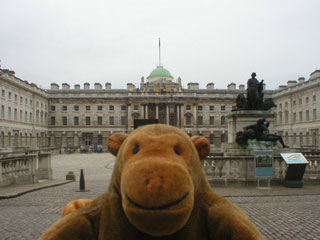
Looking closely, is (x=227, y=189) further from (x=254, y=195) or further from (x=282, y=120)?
(x=282, y=120)

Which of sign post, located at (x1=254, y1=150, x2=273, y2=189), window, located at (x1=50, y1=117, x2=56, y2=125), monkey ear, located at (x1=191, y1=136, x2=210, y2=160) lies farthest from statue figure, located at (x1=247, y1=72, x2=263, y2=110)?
window, located at (x1=50, y1=117, x2=56, y2=125)

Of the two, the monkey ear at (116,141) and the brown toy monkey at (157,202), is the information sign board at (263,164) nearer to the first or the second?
the brown toy monkey at (157,202)

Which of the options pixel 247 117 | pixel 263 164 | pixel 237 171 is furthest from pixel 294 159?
pixel 247 117

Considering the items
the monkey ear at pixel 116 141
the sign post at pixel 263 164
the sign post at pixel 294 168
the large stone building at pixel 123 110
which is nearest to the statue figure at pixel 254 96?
the sign post at pixel 294 168

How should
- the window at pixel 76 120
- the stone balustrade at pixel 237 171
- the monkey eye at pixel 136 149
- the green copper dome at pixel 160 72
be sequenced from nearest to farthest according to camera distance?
the monkey eye at pixel 136 149 → the stone balustrade at pixel 237 171 → the window at pixel 76 120 → the green copper dome at pixel 160 72

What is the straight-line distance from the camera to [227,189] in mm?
9812

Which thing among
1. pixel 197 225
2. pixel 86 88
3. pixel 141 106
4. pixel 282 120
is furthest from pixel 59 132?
pixel 197 225

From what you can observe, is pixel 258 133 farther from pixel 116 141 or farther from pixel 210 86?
pixel 210 86

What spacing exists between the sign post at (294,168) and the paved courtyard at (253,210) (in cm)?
37

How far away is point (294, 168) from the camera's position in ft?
32.2

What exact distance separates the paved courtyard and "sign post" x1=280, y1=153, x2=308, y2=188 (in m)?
0.37

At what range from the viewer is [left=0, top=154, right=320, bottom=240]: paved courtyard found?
17.8 ft

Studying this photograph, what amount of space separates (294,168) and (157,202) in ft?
30.8

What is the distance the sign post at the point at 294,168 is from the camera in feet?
31.4
